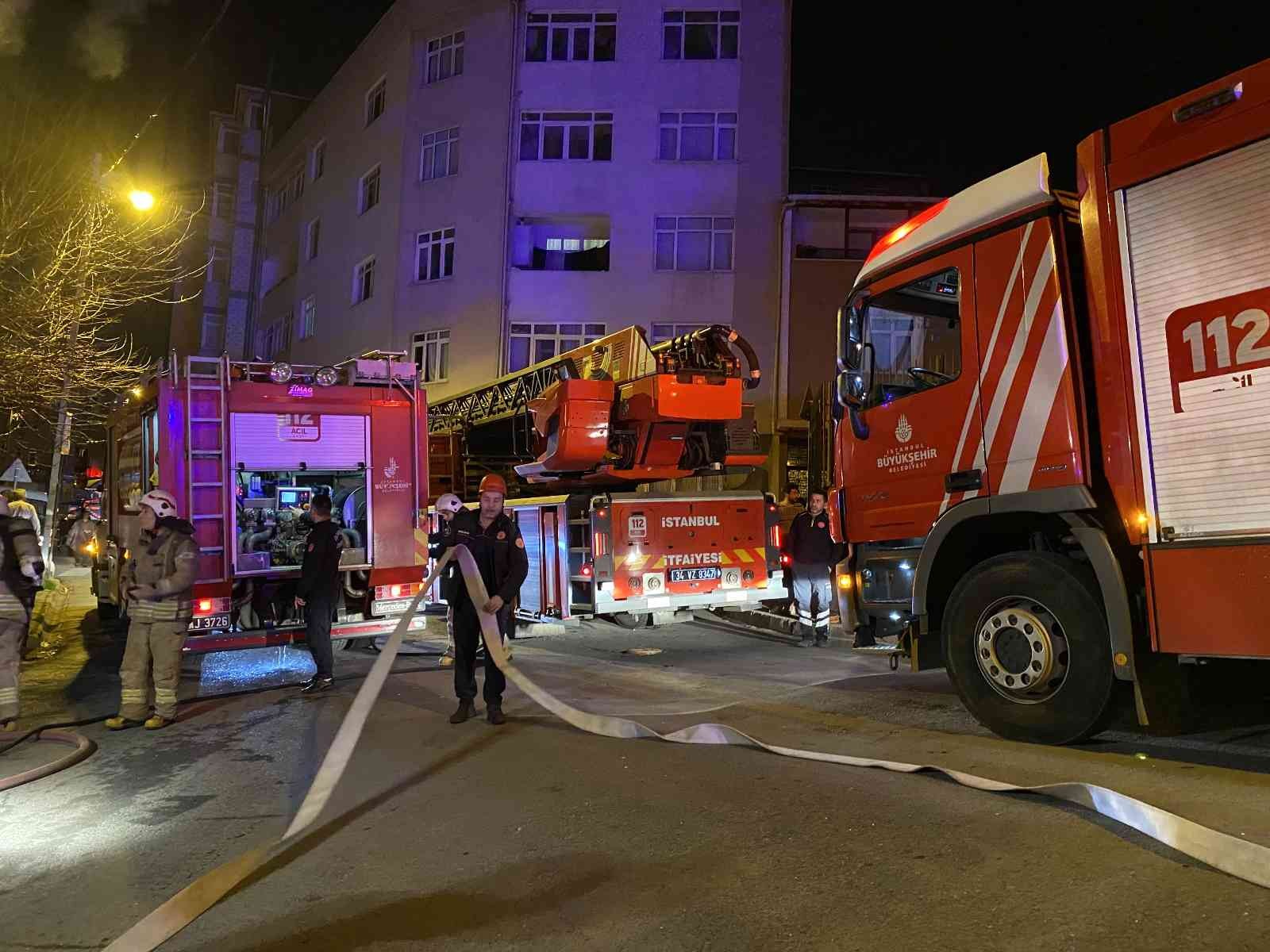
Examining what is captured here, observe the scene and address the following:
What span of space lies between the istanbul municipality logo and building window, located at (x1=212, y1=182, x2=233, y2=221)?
37.7 meters

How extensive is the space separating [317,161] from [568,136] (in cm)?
1169

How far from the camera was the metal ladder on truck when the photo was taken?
816 cm

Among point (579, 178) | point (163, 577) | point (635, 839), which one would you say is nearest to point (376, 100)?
point (579, 178)

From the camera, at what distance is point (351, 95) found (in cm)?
2750

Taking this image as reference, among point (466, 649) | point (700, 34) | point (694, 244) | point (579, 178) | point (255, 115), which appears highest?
point (255, 115)

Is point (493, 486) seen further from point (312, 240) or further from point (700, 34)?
point (312, 240)

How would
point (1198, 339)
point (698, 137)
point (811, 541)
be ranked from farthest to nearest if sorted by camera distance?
point (698, 137), point (811, 541), point (1198, 339)

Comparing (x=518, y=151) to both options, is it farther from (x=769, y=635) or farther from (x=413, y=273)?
(x=769, y=635)

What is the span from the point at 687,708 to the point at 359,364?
502 centimetres

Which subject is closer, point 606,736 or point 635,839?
point 635,839

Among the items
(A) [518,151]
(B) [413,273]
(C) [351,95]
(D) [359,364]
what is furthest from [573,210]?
(D) [359,364]

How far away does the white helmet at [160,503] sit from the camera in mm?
6832

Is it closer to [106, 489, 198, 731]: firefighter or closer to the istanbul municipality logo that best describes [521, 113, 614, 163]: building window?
[106, 489, 198, 731]: firefighter

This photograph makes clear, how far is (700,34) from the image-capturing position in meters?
22.3
